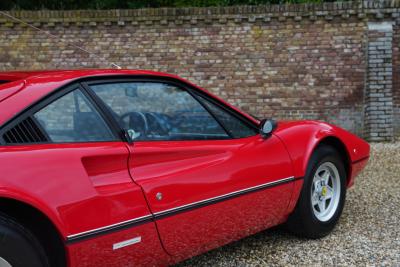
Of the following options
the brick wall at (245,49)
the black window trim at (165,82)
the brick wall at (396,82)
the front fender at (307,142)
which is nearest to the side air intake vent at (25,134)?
the black window trim at (165,82)

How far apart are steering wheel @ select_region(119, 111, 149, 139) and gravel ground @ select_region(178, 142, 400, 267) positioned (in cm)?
114

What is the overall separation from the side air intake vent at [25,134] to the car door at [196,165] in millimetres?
446

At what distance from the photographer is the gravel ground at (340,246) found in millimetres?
3418

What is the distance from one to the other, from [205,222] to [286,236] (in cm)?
128

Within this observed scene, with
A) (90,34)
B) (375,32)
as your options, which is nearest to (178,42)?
(90,34)

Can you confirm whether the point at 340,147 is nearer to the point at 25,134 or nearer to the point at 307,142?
the point at 307,142

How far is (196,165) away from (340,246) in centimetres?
156

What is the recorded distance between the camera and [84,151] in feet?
7.63

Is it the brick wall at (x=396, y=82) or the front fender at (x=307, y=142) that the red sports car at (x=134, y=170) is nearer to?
the front fender at (x=307, y=142)

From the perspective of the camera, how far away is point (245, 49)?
8344 millimetres

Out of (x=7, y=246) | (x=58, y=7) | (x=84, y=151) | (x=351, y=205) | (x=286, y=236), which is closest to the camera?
(x=7, y=246)

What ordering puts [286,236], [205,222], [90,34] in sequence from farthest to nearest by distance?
[90,34] → [286,236] → [205,222]

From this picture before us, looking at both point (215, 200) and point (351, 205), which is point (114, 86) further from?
point (351, 205)

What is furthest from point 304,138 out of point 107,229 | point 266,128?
point 107,229
